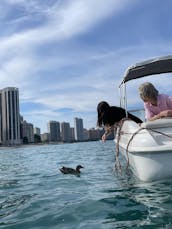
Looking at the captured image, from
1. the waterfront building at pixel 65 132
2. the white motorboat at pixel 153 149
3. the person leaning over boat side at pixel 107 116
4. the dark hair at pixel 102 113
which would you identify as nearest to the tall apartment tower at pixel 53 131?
the waterfront building at pixel 65 132

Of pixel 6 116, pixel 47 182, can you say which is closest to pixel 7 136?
pixel 6 116

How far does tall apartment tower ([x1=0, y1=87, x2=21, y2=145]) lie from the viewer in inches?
6373

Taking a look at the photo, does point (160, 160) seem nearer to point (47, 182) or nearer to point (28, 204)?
point (28, 204)

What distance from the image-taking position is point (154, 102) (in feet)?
25.3

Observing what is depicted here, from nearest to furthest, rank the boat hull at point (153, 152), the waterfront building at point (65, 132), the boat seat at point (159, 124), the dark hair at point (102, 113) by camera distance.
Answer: the boat hull at point (153, 152) < the boat seat at point (159, 124) < the dark hair at point (102, 113) < the waterfront building at point (65, 132)

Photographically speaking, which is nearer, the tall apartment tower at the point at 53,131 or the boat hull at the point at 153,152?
the boat hull at the point at 153,152

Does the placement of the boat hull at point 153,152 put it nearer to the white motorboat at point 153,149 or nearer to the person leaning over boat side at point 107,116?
the white motorboat at point 153,149

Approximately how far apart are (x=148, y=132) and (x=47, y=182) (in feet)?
12.2

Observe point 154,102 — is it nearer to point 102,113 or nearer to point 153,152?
point 153,152

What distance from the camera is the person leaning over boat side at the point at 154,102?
7.29 m

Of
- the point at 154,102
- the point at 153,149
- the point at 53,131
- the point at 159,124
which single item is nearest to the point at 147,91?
the point at 154,102

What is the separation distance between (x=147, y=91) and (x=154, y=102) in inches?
16.7

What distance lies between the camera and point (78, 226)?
4.90m

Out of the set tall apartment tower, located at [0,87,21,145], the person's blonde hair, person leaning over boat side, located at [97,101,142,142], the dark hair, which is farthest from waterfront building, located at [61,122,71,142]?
the person's blonde hair
